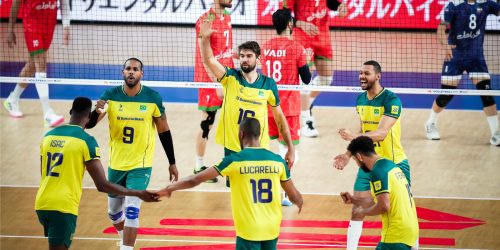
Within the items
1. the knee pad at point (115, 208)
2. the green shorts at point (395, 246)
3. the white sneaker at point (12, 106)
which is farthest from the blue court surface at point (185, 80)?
the green shorts at point (395, 246)

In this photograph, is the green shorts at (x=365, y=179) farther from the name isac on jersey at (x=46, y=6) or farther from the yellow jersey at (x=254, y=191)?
the name isac on jersey at (x=46, y=6)

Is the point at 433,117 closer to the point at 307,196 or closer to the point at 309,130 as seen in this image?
the point at 309,130

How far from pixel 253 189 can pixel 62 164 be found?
214 centimetres

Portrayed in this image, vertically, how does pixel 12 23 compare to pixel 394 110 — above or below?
above

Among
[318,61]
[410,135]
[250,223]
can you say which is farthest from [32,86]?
[250,223]

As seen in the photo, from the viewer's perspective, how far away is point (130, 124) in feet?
36.1

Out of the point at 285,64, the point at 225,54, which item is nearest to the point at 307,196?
the point at 285,64

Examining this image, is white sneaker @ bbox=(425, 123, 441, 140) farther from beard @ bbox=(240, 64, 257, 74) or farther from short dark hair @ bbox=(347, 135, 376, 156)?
short dark hair @ bbox=(347, 135, 376, 156)

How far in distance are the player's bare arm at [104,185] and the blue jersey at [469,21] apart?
26.9ft

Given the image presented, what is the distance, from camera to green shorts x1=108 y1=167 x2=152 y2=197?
36.0 ft

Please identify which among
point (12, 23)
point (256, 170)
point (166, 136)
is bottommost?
point (256, 170)

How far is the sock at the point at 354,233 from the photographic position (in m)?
11.0

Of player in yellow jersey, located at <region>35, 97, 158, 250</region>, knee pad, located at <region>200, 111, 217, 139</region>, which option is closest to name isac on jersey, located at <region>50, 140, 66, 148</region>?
player in yellow jersey, located at <region>35, 97, 158, 250</region>

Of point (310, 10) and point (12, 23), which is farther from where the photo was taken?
point (12, 23)
